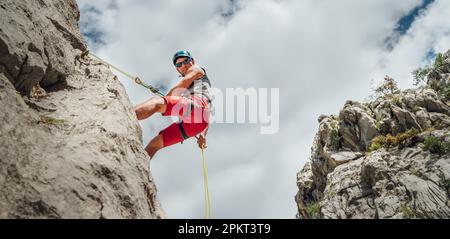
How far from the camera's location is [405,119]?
3309cm

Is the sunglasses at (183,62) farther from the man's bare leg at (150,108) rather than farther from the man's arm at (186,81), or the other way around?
the man's bare leg at (150,108)

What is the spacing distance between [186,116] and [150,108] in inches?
38.9

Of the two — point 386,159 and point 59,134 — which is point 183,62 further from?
point 386,159

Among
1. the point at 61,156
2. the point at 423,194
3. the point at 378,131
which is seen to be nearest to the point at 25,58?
the point at 61,156

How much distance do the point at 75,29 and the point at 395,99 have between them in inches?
1390

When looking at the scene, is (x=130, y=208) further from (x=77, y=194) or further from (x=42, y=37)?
(x=42, y=37)

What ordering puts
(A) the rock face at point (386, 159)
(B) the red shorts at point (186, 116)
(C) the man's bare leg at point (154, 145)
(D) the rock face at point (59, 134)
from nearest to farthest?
(D) the rock face at point (59, 134) < (B) the red shorts at point (186, 116) < (C) the man's bare leg at point (154, 145) < (A) the rock face at point (386, 159)

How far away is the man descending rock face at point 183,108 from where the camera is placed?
272 inches

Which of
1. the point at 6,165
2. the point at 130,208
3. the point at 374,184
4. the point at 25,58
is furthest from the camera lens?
the point at 374,184

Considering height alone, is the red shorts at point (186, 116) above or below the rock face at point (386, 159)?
below

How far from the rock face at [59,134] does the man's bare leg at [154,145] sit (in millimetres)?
1324

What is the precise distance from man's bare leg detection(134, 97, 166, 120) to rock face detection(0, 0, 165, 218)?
38cm

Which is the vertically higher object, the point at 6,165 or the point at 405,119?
the point at 405,119

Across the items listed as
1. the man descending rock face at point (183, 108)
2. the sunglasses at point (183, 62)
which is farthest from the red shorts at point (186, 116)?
the sunglasses at point (183, 62)
